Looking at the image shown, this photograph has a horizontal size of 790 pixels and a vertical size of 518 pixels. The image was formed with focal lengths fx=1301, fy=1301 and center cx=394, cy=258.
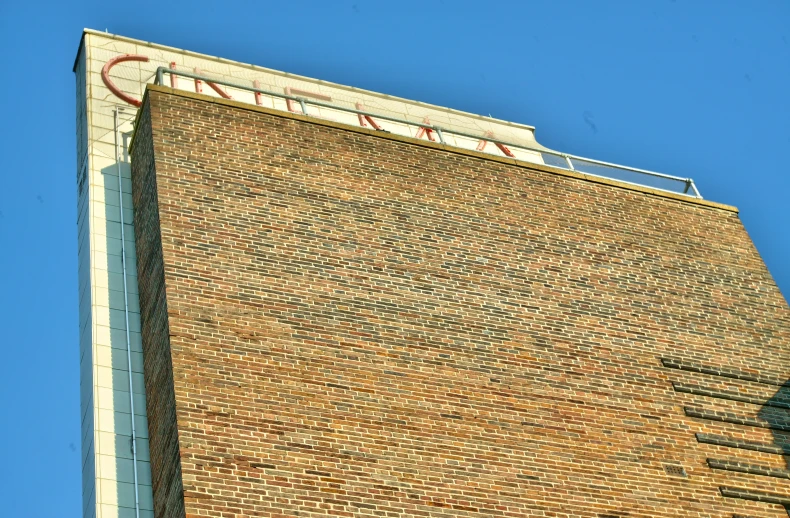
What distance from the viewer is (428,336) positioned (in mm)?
20500

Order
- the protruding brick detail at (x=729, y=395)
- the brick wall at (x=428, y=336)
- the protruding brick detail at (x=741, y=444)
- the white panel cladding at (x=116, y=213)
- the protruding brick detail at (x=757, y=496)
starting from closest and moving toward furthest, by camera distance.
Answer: the brick wall at (x=428, y=336) < the white panel cladding at (x=116, y=213) < the protruding brick detail at (x=757, y=496) < the protruding brick detail at (x=741, y=444) < the protruding brick detail at (x=729, y=395)

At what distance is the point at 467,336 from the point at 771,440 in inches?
214

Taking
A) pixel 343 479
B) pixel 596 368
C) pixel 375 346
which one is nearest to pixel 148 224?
pixel 375 346

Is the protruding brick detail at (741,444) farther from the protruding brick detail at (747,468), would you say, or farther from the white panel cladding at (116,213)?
the white panel cladding at (116,213)

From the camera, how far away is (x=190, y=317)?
18.9 meters

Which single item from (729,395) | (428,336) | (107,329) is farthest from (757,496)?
(107,329)

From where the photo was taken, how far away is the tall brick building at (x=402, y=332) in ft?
59.4

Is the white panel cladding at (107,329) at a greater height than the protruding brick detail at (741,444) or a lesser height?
greater

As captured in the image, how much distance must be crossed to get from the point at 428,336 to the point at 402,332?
440mm

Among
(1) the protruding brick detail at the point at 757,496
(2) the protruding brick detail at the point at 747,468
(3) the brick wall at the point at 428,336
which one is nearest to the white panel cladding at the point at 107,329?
(3) the brick wall at the point at 428,336

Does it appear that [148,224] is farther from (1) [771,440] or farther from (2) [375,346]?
(1) [771,440]

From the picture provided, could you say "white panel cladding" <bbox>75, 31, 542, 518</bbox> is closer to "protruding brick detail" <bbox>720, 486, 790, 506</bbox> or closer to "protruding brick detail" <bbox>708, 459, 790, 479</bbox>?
"protruding brick detail" <bbox>708, 459, 790, 479</bbox>

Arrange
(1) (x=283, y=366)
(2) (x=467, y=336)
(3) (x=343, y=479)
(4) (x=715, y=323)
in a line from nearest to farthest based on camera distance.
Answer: (3) (x=343, y=479) < (1) (x=283, y=366) < (2) (x=467, y=336) < (4) (x=715, y=323)

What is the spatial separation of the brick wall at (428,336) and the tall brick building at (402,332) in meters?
0.04
